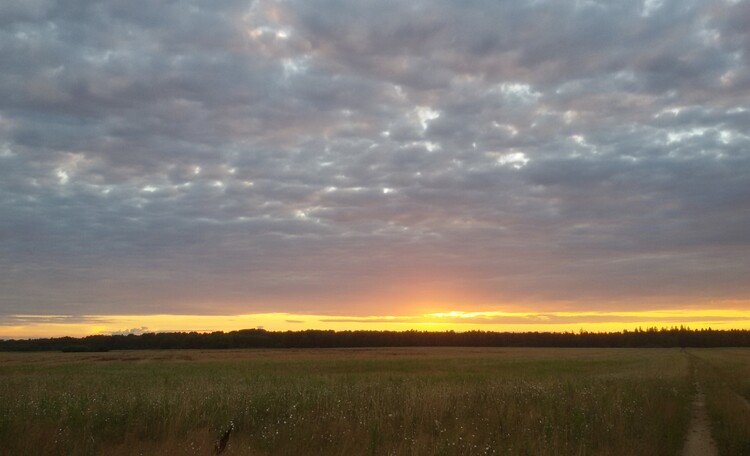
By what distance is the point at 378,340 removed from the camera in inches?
4916

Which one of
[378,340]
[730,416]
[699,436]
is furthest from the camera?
[378,340]

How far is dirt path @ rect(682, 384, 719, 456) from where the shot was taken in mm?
11148

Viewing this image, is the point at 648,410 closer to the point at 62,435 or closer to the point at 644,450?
the point at 644,450

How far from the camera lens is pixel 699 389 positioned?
2558 cm

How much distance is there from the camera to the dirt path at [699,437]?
11.1 meters

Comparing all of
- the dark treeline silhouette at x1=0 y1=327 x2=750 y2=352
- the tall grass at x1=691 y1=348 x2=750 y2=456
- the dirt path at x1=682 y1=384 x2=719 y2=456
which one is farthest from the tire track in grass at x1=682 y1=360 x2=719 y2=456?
the dark treeline silhouette at x1=0 y1=327 x2=750 y2=352

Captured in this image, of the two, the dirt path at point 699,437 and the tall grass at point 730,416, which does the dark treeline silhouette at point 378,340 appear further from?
the dirt path at point 699,437

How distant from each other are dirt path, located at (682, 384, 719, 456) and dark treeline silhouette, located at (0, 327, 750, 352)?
302 ft

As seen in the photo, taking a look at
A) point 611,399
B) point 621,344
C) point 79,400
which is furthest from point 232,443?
point 621,344

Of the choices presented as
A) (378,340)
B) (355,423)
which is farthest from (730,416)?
(378,340)

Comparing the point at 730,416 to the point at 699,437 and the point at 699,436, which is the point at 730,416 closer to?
the point at 699,436

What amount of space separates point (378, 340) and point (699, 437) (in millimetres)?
113776

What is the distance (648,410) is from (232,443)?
9.99 meters

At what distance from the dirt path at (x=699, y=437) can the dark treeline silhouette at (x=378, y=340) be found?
9195 centimetres
